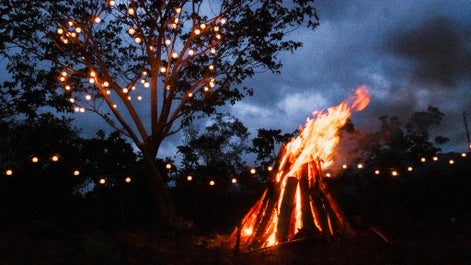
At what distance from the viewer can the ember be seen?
9734 millimetres

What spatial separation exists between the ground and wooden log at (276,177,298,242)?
21.9 inches

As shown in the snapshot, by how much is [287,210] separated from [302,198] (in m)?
0.54

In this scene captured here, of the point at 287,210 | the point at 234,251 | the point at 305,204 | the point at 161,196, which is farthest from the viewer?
the point at 161,196

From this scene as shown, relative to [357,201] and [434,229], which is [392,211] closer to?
[357,201]

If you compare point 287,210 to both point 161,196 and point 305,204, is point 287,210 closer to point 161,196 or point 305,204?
point 305,204

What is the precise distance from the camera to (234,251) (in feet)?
29.7

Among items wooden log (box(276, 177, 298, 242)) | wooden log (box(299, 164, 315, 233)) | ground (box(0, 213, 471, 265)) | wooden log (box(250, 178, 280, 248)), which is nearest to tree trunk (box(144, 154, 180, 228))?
ground (box(0, 213, 471, 265))

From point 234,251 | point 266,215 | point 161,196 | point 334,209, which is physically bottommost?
point 234,251

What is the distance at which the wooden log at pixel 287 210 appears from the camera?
9655 millimetres

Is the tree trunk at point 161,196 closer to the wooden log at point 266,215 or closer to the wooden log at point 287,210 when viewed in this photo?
the wooden log at point 266,215

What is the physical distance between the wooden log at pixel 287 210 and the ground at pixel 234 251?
0.56 m

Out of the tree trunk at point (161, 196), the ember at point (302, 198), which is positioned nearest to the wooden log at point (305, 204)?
the ember at point (302, 198)

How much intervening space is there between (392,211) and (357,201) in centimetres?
168

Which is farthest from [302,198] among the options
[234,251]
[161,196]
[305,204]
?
[161,196]
